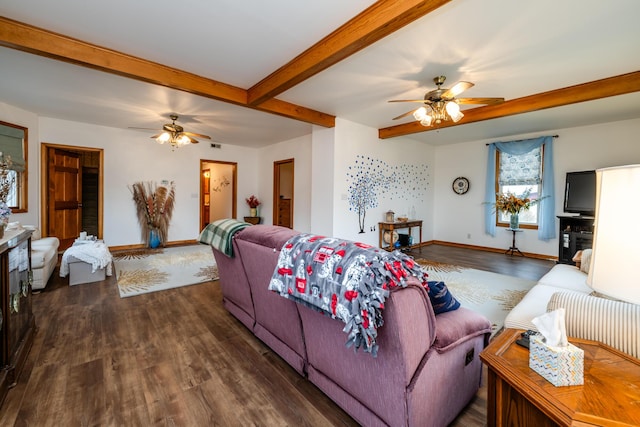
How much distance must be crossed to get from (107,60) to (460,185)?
6.80 m

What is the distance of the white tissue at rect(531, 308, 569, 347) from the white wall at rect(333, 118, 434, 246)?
3.96m

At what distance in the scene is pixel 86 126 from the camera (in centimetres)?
519

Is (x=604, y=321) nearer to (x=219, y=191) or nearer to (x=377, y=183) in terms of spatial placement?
(x=377, y=183)

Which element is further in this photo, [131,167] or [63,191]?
[131,167]

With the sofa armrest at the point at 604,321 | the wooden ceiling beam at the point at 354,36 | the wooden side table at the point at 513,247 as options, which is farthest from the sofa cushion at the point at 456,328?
the wooden side table at the point at 513,247

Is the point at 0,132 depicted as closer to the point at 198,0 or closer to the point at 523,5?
the point at 198,0

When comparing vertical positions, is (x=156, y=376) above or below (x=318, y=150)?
below

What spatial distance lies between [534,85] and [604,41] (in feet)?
3.19

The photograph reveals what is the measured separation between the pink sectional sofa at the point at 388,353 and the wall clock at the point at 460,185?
5708 mm

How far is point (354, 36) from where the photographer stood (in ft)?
7.34

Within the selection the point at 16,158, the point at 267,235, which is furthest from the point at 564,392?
the point at 16,158

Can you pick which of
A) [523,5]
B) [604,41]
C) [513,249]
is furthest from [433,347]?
[513,249]

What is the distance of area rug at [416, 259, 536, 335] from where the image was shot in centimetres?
289

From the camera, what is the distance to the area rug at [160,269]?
11.7ft
